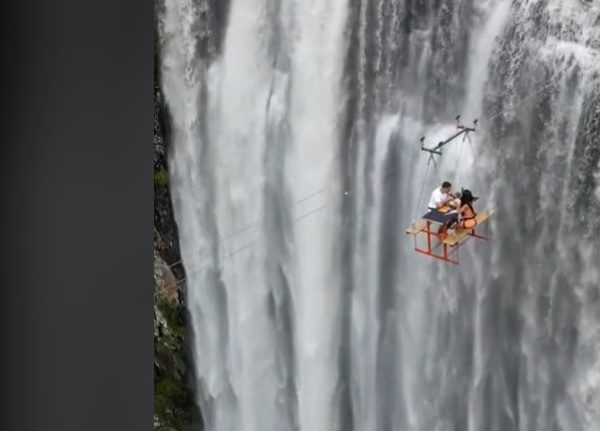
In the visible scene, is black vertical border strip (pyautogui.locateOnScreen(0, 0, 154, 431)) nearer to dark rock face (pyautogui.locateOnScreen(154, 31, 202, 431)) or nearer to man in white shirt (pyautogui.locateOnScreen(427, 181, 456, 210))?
dark rock face (pyautogui.locateOnScreen(154, 31, 202, 431))

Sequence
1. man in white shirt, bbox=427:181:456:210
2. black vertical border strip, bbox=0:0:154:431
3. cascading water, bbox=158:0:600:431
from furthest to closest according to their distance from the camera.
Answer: black vertical border strip, bbox=0:0:154:431 < man in white shirt, bbox=427:181:456:210 < cascading water, bbox=158:0:600:431

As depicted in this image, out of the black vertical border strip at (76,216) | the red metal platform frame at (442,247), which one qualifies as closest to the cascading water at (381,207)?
the red metal platform frame at (442,247)

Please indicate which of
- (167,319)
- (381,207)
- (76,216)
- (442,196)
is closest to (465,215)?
(442,196)

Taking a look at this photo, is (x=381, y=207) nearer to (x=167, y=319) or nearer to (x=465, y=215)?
(x=465, y=215)

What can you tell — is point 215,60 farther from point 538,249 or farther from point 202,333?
point 538,249

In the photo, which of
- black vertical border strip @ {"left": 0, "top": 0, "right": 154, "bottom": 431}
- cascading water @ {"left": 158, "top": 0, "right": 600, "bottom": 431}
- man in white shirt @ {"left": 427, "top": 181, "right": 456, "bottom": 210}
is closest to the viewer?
cascading water @ {"left": 158, "top": 0, "right": 600, "bottom": 431}

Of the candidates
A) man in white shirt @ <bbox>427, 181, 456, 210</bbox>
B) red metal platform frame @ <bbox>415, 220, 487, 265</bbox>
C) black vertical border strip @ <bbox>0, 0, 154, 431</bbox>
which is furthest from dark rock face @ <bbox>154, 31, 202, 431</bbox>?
man in white shirt @ <bbox>427, 181, 456, 210</bbox>

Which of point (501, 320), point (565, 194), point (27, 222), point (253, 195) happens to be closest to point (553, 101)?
point (565, 194)
